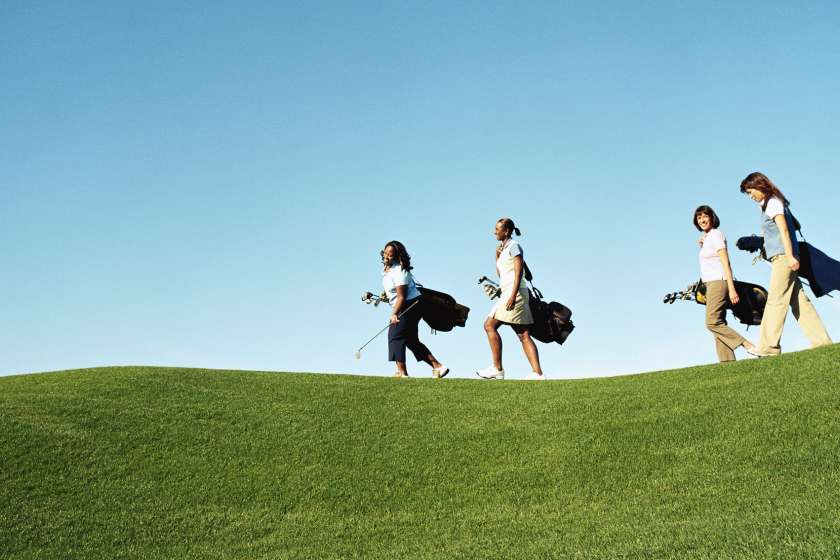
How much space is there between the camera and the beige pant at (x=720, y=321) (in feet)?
41.7

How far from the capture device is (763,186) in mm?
12086

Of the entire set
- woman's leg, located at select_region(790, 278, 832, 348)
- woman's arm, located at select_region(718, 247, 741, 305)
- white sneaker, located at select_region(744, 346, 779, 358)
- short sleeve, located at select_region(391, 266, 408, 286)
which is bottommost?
white sneaker, located at select_region(744, 346, 779, 358)

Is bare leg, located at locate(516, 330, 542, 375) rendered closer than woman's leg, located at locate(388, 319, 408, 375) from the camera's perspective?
Yes

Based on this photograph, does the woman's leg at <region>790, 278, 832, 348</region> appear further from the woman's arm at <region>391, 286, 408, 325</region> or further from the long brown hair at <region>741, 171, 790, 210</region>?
the woman's arm at <region>391, 286, 408, 325</region>

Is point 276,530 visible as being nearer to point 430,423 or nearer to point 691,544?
point 430,423

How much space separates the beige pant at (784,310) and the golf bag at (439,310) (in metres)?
5.11

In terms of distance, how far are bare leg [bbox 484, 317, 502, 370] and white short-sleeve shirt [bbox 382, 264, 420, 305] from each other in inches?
56.8

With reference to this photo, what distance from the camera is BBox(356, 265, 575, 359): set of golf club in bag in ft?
46.4

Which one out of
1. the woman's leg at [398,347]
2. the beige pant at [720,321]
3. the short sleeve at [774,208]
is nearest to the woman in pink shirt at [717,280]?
the beige pant at [720,321]

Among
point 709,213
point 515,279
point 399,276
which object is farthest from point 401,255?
point 709,213

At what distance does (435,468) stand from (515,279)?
4.66 m

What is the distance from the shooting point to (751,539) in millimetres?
6258

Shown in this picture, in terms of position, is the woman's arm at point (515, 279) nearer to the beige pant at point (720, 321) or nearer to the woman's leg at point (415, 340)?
the woman's leg at point (415, 340)

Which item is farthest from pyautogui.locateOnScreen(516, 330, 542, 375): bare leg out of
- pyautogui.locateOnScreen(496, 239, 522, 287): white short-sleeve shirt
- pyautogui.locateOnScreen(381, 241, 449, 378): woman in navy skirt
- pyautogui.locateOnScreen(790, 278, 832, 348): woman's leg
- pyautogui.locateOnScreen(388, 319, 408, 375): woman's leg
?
pyautogui.locateOnScreen(790, 278, 832, 348): woman's leg
